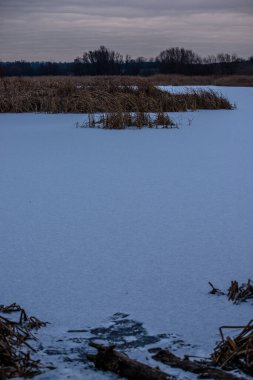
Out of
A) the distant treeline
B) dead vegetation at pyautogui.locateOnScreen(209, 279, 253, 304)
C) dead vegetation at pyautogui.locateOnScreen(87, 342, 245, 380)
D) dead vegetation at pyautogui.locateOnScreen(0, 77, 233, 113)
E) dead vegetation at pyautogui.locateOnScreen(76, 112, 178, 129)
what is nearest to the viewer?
dead vegetation at pyautogui.locateOnScreen(87, 342, 245, 380)

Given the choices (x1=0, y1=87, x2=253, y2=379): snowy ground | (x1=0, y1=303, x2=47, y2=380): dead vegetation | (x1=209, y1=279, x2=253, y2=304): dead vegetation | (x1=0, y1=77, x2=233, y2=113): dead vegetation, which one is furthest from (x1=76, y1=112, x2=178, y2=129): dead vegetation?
(x1=0, y1=303, x2=47, y2=380): dead vegetation

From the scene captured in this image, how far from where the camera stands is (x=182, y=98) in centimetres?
1042

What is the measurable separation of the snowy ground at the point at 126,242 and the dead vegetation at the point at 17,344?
51 mm

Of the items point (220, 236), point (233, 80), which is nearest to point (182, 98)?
point (220, 236)

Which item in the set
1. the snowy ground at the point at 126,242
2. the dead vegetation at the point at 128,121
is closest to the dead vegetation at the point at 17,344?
the snowy ground at the point at 126,242

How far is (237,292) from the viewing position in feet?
6.72

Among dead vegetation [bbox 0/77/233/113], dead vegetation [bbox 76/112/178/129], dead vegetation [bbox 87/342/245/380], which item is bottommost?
dead vegetation [bbox 87/342/245/380]

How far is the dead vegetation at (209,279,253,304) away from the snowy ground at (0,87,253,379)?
0.12ft

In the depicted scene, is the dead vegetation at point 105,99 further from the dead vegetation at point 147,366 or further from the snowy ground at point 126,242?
the dead vegetation at point 147,366

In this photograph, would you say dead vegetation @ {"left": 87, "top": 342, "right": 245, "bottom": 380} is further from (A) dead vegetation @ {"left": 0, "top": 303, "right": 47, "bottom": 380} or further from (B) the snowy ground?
(A) dead vegetation @ {"left": 0, "top": 303, "right": 47, "bottom": 380}

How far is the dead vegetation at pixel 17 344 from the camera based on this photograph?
4.91ft

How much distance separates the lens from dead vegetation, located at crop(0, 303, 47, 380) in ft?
4.91

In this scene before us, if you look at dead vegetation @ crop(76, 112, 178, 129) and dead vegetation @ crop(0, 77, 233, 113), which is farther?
dead vegetation @ crop(0, 77, 233, 113)

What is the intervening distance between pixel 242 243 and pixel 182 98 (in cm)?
798
